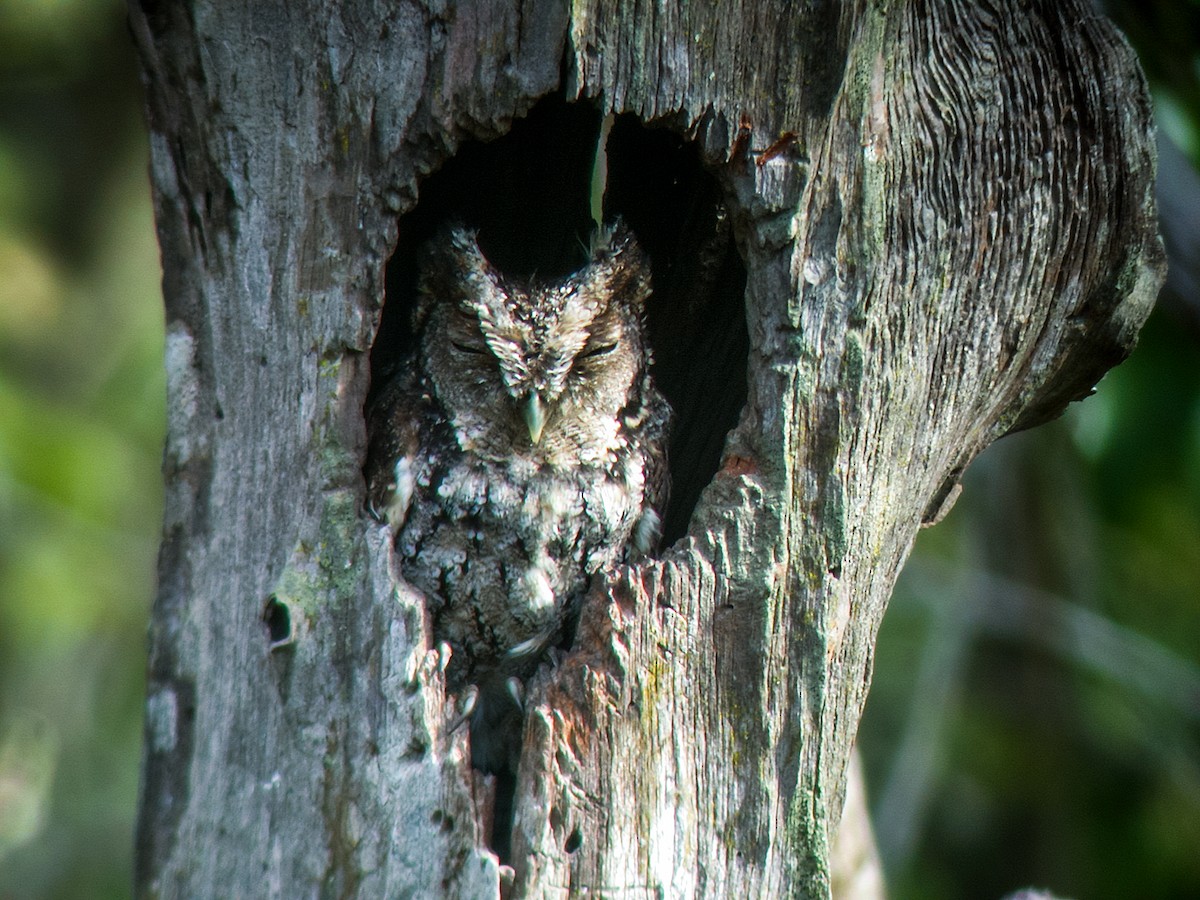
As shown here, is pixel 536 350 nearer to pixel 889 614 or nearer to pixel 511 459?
pixel 511 459

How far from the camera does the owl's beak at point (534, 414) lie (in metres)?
2.34

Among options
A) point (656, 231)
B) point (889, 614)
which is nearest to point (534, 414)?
point (656, 231)

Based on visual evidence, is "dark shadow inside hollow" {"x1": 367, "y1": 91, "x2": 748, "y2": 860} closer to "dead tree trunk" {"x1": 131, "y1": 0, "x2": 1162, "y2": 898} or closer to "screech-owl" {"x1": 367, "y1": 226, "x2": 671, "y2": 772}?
"screech-owl" {"x1": 367, "y1": 226, "x2": 671, "y2": 772}

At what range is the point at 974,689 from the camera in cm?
733

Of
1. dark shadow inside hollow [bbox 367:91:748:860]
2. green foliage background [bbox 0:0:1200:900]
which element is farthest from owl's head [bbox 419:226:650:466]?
green foliage background [bbox 0:0:1200:900]

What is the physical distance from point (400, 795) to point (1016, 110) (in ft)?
5.41

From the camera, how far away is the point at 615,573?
197 cm

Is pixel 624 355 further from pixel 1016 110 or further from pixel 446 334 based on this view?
pixel 1016 110

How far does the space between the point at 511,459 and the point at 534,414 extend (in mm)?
205

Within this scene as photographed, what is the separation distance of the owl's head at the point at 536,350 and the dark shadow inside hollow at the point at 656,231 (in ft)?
0.36

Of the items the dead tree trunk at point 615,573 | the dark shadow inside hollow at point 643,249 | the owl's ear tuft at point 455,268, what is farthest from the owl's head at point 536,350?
the dead tree trunk at point 615,573

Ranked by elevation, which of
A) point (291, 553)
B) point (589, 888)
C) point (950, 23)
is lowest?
point (589, 888)

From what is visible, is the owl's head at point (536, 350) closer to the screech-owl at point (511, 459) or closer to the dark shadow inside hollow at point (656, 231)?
the screech-owl at point (511, 459)

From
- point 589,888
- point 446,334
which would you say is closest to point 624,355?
point 446,334
